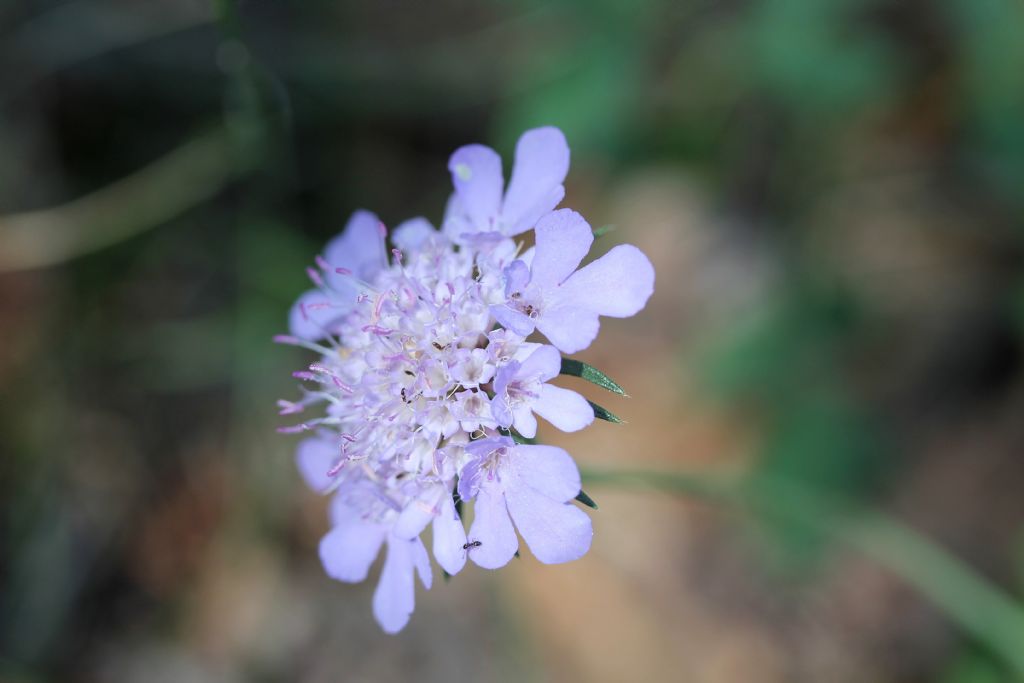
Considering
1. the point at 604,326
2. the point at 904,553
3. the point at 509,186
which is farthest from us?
the point at 604,326

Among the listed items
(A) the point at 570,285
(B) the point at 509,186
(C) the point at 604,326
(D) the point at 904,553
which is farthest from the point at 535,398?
(C) the point at 604,326

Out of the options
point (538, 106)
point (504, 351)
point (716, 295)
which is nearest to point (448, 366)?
point (504, 351)

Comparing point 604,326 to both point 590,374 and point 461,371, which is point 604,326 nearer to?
point 461,371


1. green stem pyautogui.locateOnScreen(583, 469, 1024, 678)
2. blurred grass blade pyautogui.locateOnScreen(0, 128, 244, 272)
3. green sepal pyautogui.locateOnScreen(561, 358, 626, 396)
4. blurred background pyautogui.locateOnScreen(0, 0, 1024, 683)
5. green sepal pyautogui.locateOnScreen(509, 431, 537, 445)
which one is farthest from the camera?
blurred grass blade pyautogui.locateOnScreen(0, 128, 244, 272)

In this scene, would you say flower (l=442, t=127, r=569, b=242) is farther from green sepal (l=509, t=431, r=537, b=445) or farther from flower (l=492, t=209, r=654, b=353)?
green sepal (l=509, t=431, r=537, b=445)

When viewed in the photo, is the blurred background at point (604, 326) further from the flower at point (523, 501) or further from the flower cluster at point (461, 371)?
the flower at point (523, 501)

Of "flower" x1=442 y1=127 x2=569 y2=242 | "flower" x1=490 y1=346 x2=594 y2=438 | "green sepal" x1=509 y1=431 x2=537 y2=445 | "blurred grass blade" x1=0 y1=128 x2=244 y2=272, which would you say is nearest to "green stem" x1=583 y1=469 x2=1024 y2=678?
"green sepal" x1=509 y1=431 x2=537 y2=445
